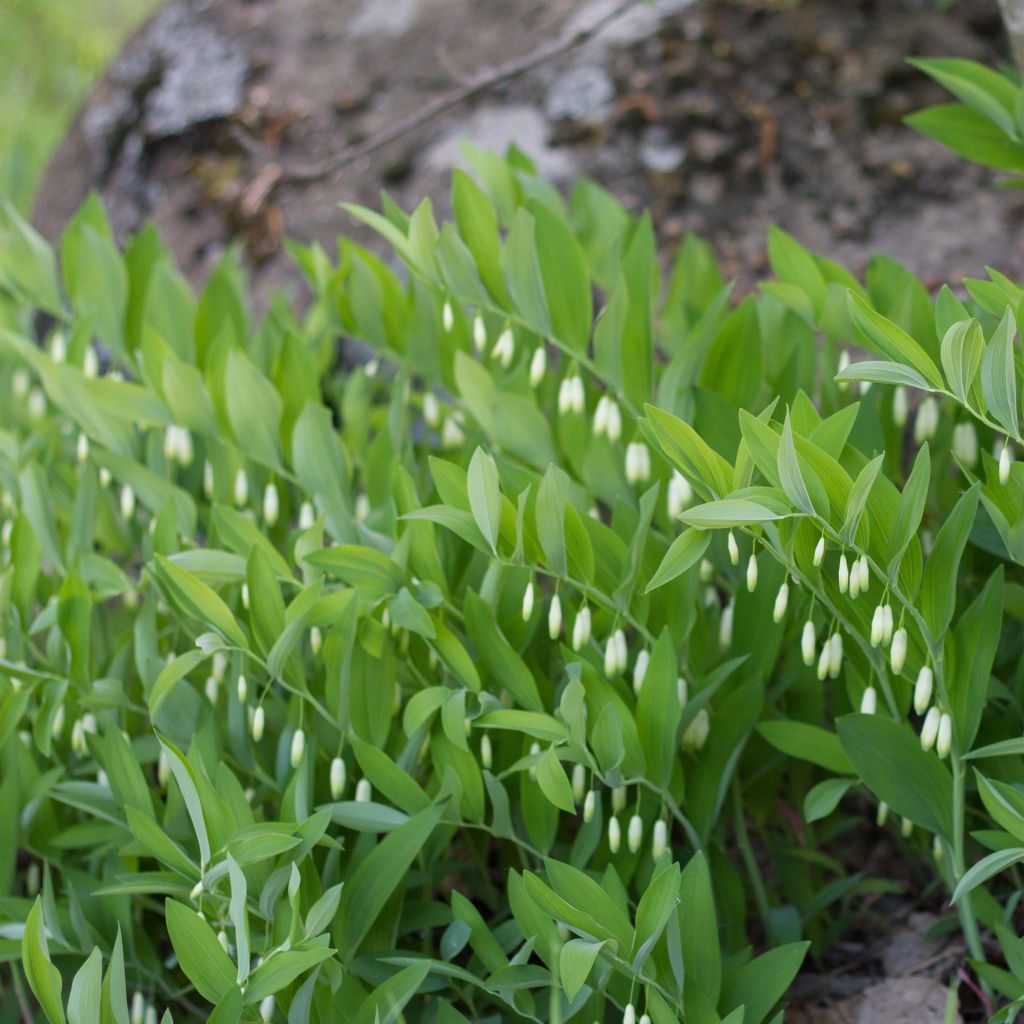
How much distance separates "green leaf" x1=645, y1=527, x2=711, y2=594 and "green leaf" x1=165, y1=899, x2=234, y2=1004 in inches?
20.7

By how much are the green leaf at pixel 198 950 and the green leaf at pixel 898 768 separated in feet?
2.13

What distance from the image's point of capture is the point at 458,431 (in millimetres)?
1658

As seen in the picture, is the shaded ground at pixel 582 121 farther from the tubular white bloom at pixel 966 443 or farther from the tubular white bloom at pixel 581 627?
the tubular white bloom at pixel 581 627

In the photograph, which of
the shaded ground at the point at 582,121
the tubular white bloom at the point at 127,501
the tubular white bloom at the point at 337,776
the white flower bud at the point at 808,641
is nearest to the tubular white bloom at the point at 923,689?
the white flower bud at the point at 808,641

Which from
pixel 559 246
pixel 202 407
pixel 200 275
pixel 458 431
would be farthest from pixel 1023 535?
pixel 200 275

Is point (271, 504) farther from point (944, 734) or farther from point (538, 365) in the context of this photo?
point (944, 734)

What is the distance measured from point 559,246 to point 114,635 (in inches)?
33.5

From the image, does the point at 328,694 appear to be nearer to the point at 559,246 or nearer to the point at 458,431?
the point at 458,431

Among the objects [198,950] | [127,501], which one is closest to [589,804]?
[198,950]

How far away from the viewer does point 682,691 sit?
1297 mm

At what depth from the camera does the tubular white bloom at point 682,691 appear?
123 cm

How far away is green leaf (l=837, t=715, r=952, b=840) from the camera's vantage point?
117 centimetres

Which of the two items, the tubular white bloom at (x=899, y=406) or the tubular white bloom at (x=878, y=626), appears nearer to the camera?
the tubular white bloom at (x=878, y=626)

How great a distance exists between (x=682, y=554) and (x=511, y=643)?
0.32 m
